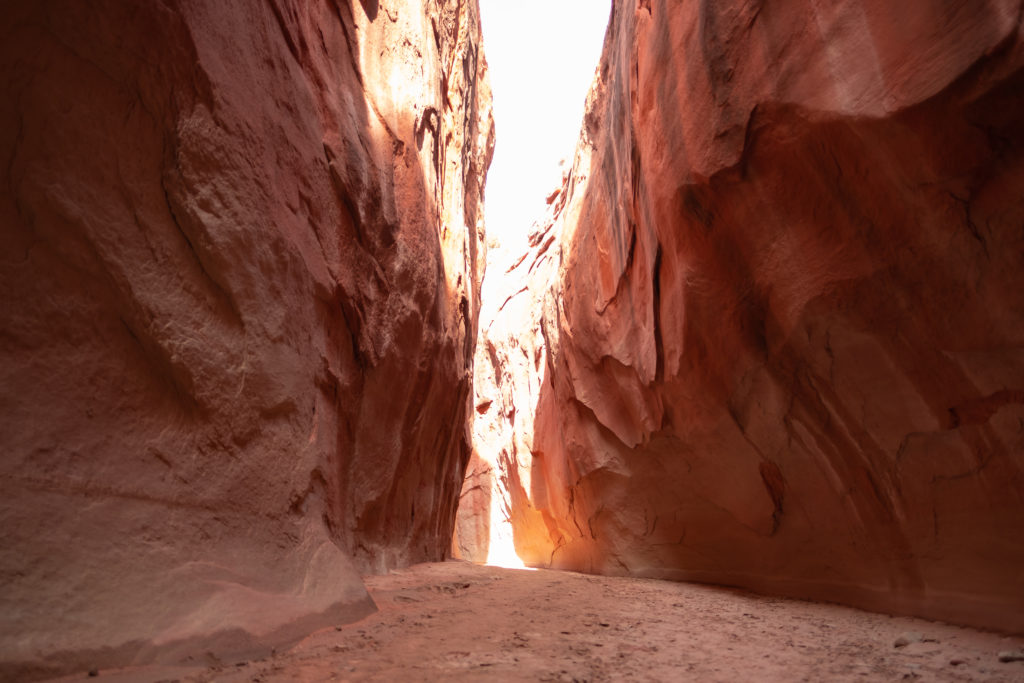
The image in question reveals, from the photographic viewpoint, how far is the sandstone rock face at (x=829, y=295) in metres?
3.48

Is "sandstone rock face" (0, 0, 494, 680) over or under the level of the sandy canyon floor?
over

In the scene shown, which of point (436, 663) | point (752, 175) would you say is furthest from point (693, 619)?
point (752, 175)

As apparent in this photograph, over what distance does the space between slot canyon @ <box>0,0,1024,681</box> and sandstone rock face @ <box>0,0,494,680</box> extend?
15 mm

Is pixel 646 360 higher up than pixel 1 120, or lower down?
higher up

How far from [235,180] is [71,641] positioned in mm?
2288

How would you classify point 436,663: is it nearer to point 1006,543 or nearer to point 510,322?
point 1006,543

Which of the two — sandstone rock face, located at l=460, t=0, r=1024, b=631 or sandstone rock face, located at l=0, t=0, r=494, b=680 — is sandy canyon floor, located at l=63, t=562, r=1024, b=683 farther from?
sandstone rock face, located at l=460, t=0, r=1024, b=631

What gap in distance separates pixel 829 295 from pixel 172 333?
4.28 m

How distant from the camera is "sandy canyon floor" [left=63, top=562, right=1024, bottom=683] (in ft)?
7.84

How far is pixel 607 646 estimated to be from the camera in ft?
9.76

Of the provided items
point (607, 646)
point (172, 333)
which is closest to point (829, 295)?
point (607, 646)

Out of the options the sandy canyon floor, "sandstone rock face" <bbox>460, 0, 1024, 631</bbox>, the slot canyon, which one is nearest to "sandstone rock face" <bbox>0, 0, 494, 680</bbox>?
the slot canyon

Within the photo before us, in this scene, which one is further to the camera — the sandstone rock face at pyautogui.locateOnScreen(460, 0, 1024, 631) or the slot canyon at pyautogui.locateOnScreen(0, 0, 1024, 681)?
the sandstone rock face at pyautogui.locateOnScreen(460, 0, 1024, 631)

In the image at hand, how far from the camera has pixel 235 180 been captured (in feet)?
10.8
